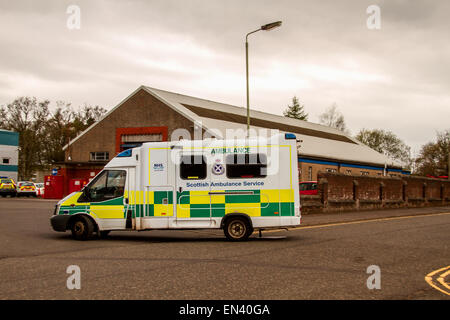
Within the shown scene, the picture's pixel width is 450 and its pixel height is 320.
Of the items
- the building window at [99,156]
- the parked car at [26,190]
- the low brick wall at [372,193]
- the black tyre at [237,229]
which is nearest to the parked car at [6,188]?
the parked car at [26,190]

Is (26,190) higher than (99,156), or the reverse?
(99,156)

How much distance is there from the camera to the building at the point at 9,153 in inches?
2467

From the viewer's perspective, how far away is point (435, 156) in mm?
80438

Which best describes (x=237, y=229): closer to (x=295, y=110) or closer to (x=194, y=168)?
(x=194, y=168)

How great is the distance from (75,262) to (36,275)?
4.82 ft

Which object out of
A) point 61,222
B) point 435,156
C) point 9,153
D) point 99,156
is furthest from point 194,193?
point 435,156

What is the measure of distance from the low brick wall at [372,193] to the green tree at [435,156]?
108ft

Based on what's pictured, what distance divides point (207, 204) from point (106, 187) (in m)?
2.88

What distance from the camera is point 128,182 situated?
44.8ft

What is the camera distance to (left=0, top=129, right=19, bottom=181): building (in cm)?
6266

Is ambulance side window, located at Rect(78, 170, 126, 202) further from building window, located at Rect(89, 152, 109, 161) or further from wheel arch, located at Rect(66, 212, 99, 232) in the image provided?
building window, located at Rect(89, 152, 109, 161)

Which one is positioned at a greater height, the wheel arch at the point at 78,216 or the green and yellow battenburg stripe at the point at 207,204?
the green and yellow battenburg stripe at the point at 207,204

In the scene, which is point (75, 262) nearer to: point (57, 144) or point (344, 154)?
point (344, 154)

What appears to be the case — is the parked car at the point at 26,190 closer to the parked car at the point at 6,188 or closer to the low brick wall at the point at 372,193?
the parked car at the point at 6,188
